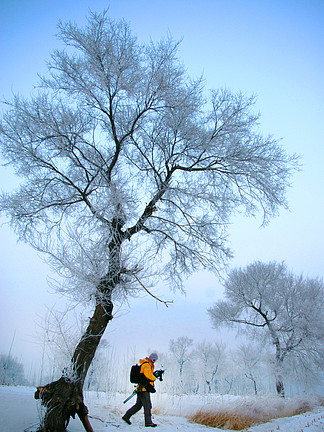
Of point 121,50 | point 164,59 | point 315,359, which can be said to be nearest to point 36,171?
point 121,50

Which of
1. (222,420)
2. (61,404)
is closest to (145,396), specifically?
(61,404)

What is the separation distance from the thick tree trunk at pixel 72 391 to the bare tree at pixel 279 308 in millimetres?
12991

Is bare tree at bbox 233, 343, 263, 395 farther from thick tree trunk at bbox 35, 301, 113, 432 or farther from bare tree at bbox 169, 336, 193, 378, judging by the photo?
thick tree trunk at bbox 35, 301, 113, 432

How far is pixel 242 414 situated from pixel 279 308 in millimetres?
10273

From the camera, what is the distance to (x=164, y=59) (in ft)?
18.9

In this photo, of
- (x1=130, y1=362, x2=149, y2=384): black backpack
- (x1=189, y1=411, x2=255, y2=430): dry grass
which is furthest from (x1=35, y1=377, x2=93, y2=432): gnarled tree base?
(x1=189, y1=411, x2=255, y2=430): dry grass

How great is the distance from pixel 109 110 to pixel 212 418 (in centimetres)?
875

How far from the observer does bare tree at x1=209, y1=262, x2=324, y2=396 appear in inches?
596

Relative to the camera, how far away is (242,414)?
25.9 ft

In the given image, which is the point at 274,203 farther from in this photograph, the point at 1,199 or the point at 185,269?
the point at 1,199

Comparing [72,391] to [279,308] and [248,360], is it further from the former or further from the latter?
[248,360]

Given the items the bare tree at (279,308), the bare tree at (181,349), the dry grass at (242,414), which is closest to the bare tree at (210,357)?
the bare tree at (181,349)

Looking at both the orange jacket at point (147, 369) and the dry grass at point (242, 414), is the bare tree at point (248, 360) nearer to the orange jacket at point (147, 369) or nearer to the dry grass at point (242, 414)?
the dry grass at point (242, 414)

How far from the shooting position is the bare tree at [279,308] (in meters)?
15.1
